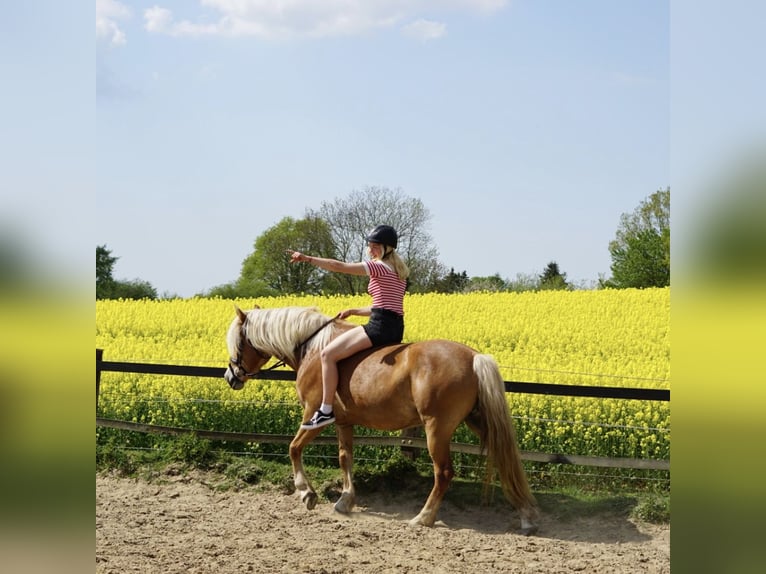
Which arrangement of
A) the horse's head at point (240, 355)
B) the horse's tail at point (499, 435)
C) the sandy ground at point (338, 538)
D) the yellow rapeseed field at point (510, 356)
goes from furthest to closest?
the yellow rapeseed field at point (510, 356)
the horse's head at point (240, 355)
the horse's tail at point (499, 435)
the sandy ground at point (338, 538)

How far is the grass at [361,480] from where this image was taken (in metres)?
6.02

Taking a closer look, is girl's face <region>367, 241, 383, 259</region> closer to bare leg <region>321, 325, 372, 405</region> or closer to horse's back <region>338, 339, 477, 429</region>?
bare leg <region>321, 325, 372, 405</region>

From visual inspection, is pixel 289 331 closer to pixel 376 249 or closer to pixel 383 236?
pixel 376 249

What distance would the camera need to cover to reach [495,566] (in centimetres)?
474

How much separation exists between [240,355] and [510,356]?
4.23 m

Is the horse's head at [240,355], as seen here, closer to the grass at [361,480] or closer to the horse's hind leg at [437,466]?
the grass at [361,480]

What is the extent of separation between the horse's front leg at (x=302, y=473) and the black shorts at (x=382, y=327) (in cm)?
89

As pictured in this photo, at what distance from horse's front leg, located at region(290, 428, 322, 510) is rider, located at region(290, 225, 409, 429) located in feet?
0.51

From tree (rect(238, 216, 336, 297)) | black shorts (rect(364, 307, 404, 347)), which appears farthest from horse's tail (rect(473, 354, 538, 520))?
tree (rect(238, 216, 336, 297))

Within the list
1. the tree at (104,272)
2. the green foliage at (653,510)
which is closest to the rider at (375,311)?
the green foliage at (653,510)
